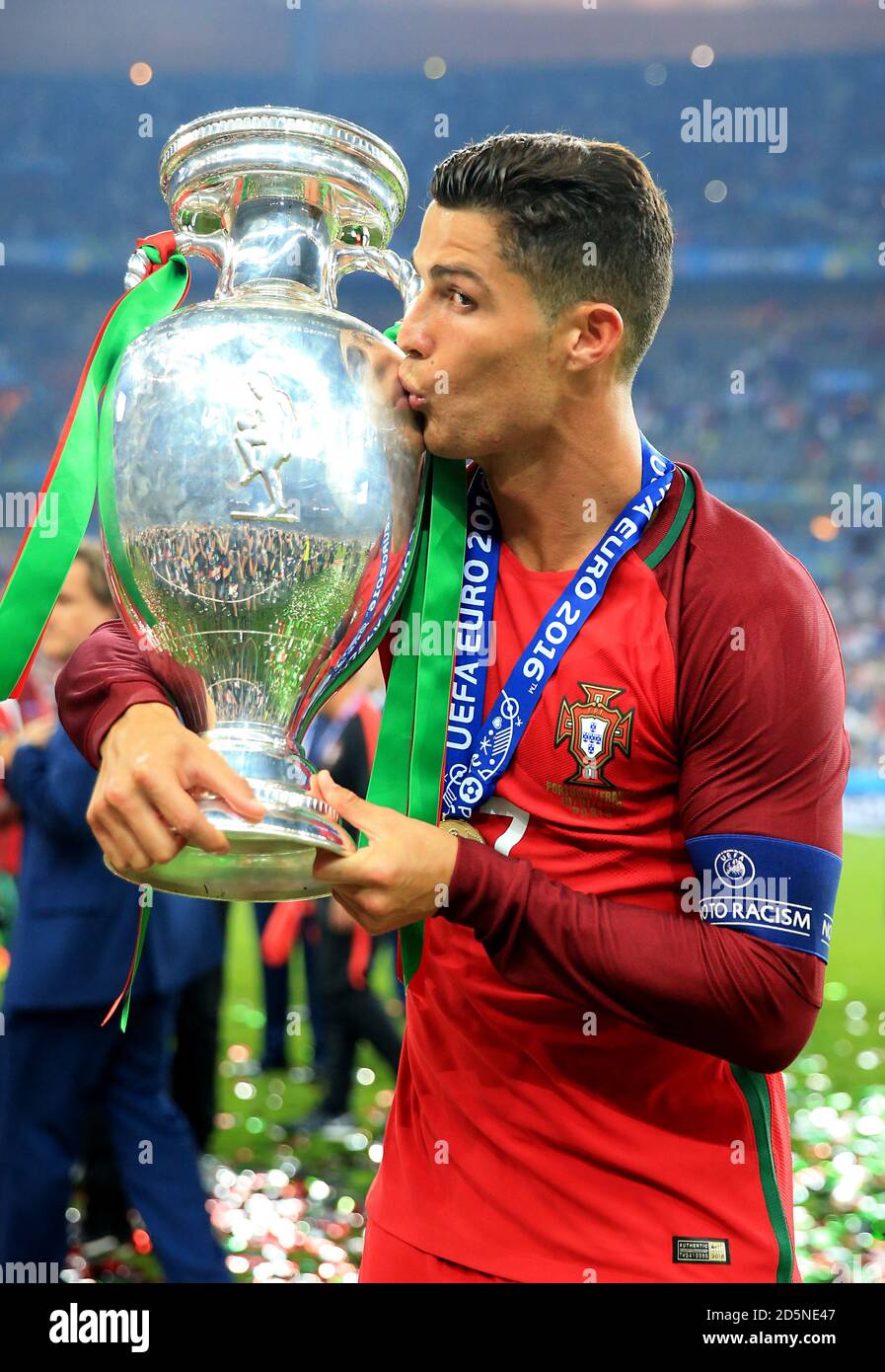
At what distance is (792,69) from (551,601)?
2314 cm

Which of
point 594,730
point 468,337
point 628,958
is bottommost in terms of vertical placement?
point 628,958

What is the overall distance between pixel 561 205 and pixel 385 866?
71cm

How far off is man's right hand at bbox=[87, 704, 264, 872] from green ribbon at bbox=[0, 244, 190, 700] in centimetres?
35

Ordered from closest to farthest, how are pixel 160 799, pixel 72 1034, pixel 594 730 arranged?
pixel 160 799 → pixel 594 730 → pixel 72 1034

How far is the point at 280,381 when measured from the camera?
1317 mm

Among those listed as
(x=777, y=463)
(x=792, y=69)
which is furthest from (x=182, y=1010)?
(x=792, y=69)

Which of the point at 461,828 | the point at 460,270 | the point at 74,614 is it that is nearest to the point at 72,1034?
the point at 74,614

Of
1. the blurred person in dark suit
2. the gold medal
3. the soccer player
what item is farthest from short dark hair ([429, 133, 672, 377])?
the blurred person in dark suit

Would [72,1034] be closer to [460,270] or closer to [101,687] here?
[101,687]

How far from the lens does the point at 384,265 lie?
5.07ft

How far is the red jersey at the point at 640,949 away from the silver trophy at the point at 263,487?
0.25 meters

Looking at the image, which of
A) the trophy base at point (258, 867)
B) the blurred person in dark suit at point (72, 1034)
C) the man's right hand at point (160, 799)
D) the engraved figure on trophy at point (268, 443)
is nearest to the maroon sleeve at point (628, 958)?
the trophy base at point (258, 867)

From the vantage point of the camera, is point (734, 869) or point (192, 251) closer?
point (734, 869)

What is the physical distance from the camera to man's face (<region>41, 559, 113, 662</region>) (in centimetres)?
318
